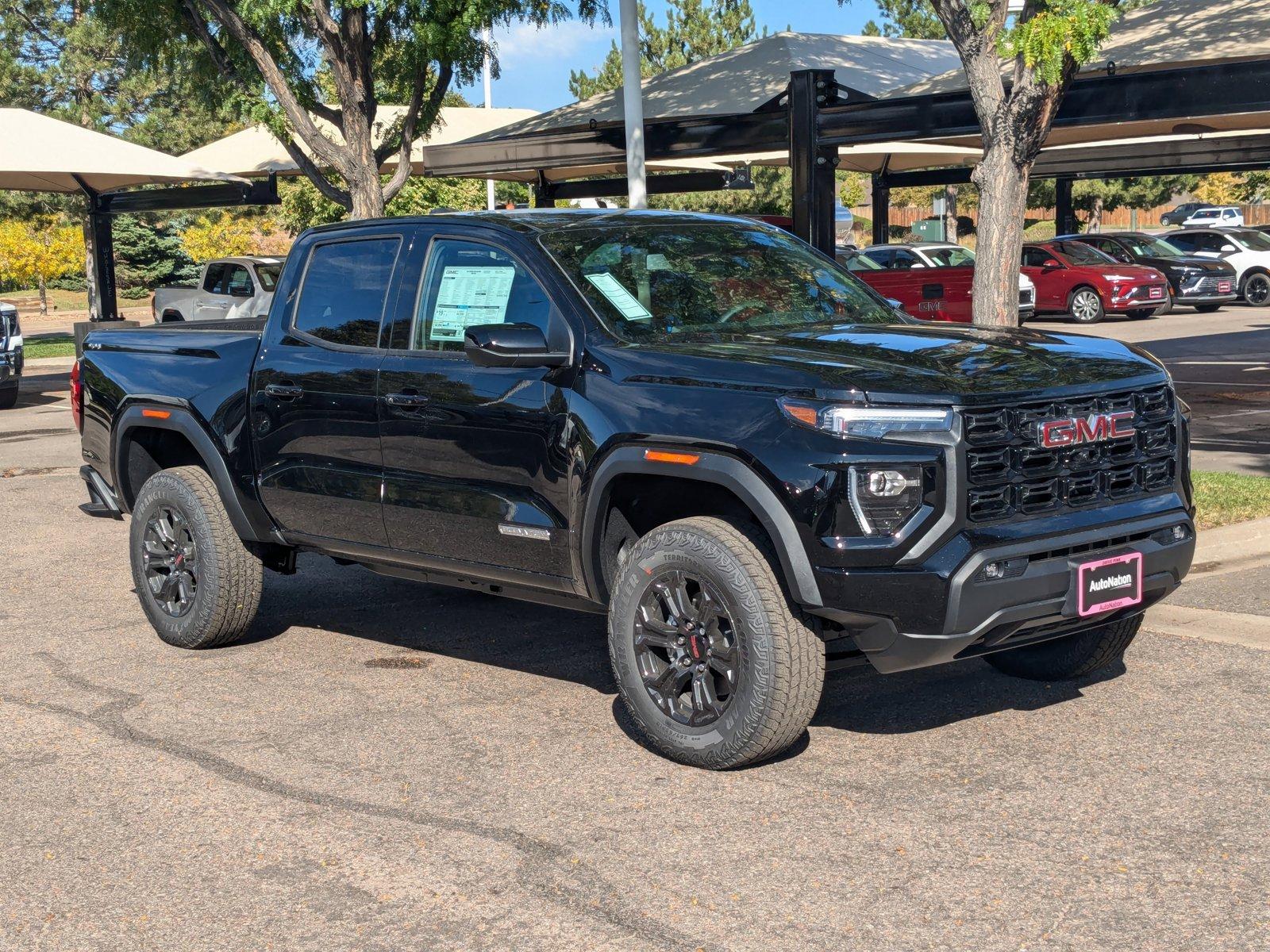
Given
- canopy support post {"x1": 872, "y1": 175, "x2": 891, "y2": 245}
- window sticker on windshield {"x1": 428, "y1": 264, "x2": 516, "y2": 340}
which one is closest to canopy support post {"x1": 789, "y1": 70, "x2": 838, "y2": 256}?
window sticker on windshield {"x1": 428, "y1": 264, "x2": 516, "y2": 340}

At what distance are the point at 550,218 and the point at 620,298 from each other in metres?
0.64

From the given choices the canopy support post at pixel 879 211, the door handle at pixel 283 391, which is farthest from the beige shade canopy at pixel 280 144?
the door handle at pixel 283 391

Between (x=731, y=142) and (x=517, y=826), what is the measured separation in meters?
11.5

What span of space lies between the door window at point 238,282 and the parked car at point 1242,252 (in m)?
19.1

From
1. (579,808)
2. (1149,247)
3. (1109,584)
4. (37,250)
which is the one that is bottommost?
(579,808)

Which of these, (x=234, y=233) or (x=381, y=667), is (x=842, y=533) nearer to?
(x=381, y=667)

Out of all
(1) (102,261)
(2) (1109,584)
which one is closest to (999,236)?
(2) (1109,584)

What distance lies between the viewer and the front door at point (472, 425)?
5.73m

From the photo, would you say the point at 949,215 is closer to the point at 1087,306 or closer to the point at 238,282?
the point at 1087,306

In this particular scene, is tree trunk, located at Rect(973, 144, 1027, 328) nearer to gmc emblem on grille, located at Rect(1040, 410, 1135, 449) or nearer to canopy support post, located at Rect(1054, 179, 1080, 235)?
gmc emblem on grille, located at Rect(1040, 410, 1135, 449)

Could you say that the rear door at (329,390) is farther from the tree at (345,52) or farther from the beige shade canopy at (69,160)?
the beige shade canopy at (69,160)

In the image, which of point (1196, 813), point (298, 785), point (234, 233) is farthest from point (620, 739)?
point (234, 233)

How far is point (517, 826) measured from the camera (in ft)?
15.7

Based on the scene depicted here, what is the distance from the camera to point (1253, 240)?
104ft
